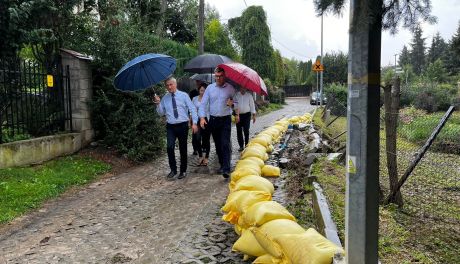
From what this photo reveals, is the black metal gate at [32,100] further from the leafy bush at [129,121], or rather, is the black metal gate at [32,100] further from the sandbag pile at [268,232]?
the sandbag pile at [268,232]

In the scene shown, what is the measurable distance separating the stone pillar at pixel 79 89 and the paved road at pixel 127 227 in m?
2.45

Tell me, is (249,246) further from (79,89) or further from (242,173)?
(79,89)

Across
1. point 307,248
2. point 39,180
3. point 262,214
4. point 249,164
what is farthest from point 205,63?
point 307,248

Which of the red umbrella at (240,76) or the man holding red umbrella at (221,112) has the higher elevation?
the red umbrella at (240,76)

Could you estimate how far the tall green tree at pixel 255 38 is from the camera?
46062 mm

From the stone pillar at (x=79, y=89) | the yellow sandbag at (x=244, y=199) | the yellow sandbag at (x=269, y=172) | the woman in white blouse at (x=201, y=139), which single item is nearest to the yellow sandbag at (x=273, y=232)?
the yellow sandbag at (x=244, y=199)

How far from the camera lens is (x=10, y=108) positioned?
8117mm

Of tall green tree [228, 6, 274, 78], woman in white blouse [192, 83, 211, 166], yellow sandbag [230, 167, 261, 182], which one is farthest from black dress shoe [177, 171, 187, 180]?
tall green tree [228, 6, 274, 78]

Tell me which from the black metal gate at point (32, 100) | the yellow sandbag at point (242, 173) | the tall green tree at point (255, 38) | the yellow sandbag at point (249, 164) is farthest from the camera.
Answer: the tall green tree at point (255, 38)

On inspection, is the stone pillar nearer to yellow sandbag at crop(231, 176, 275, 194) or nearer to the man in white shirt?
the man in white shirt

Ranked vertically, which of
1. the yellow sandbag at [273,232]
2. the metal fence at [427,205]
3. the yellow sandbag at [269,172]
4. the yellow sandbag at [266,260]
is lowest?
the metal fence at [427,205]

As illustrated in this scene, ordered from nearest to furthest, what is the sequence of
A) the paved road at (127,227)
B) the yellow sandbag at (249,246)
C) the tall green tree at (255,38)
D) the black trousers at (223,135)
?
the yellow sandbag at (249,246) → the paved road at (127,227) → the black trousers at (223,135) → the tall green tree at (255,38)

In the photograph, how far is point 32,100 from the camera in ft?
28.6

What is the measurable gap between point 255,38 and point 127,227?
42766mm
